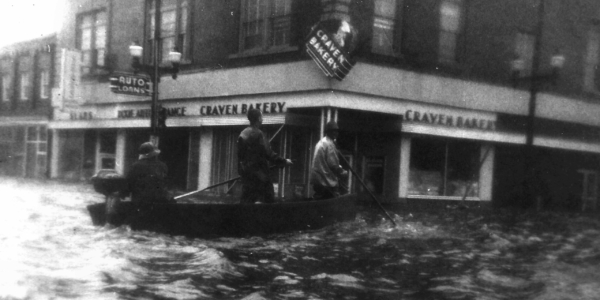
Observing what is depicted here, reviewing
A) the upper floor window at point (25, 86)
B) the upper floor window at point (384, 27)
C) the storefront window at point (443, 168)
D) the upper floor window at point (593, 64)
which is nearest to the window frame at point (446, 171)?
the storefront window at point (443, 168)

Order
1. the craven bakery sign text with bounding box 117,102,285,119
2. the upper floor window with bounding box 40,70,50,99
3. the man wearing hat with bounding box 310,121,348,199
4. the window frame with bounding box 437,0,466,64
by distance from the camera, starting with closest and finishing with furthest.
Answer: the man wearing hat with bounding box 310,121,348,199, the craven bakery sign text with bounding box 117,102,285,119, the window frame with bounding box 437,0,466,64, the upper floor window with bounding box 40,70,50,99

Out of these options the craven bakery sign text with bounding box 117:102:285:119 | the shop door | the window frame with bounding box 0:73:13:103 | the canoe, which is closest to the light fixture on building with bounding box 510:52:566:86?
the craven bakery sign text with bounding box 117:102:285:119

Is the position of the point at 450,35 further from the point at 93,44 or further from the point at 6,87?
the point at 6,87

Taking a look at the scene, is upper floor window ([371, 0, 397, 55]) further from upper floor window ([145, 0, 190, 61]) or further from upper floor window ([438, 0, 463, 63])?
upper floor window ([145, 0, 190, 61])

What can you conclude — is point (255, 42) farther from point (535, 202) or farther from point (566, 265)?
point (566, 265)

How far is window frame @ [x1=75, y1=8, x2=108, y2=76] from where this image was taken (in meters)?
25.9

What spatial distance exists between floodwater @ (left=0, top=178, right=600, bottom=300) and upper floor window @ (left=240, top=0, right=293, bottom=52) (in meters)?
7.14

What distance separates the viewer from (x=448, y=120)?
18875mm

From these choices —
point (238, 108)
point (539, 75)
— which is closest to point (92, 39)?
point (238, 108)

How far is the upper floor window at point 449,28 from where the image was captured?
18.8 metres

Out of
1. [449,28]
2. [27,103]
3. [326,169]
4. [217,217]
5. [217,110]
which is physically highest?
[449,28]

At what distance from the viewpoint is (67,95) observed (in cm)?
2616

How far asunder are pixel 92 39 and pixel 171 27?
5144mm

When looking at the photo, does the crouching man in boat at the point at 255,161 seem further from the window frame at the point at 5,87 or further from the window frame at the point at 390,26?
the window frame at the point at 5,87
